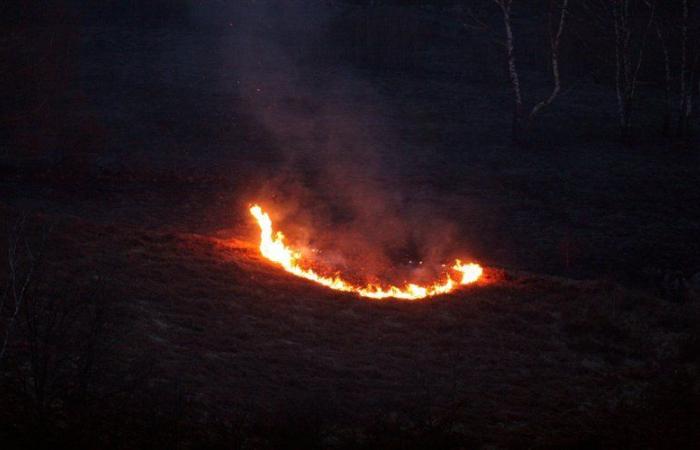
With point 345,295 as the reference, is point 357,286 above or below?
above

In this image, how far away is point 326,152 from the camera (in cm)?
2227

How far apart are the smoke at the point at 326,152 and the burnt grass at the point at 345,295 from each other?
0.32 metres

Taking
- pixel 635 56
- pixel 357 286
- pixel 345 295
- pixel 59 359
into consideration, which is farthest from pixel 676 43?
pixel 59 359

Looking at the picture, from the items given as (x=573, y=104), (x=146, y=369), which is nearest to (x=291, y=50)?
(x=573, y=104)

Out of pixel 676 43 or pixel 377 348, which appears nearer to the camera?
pixel 377 348

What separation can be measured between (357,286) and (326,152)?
1030 centimetres

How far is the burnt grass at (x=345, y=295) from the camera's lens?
7.73 metres

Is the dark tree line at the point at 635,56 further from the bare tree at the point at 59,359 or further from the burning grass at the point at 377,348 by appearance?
the bare tree at the point at 59,359

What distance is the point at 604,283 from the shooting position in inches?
528

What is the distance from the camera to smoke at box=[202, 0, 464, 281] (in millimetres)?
15320

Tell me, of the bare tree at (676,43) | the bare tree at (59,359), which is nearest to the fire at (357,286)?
the bare tree at (59,359)

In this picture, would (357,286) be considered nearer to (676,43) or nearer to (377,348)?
(377,348)

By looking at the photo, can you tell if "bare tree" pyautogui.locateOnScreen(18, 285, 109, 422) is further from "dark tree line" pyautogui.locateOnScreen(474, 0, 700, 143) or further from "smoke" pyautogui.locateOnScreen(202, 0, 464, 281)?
"dark tree line" pyautogui.locateOnScreen(474, 0, 700, 143)

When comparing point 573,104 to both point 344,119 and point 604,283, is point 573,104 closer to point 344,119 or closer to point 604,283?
point 344,119
